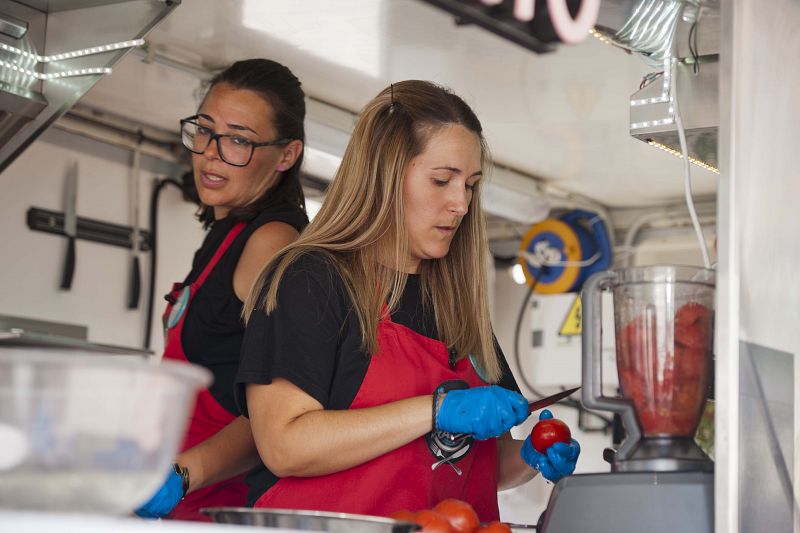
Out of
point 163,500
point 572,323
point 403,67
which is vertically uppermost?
point 403,67

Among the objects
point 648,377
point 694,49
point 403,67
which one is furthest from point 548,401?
point 403,67

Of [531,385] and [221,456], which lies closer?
[221,456]

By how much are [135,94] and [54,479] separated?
3.62 m

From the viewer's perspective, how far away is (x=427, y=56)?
12.8 ft

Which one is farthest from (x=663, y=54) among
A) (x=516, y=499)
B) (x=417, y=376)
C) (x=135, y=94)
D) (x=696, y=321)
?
(x=135, y=94)

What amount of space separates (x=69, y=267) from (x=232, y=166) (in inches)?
87.4

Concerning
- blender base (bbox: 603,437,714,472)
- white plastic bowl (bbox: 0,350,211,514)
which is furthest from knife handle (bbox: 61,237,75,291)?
white plastic bowl (bbox: 0,350,211,514)

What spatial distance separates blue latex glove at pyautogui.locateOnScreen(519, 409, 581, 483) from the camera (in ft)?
6.12

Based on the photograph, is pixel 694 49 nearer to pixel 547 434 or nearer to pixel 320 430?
pixel 547 434

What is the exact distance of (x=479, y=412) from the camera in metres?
1.68

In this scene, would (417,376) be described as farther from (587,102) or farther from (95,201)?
(95,201)

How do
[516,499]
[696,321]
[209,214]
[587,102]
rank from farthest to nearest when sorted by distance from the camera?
[587,102] < [209,214] < [516,499] < [696,321]

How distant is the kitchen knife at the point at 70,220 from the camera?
14.4ft

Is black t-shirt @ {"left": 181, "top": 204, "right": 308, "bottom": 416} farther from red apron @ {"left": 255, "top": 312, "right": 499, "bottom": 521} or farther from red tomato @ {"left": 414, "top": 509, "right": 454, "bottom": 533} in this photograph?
red tomato @ {"left": 414, "top": 509, "right": 454, "bottom": 533}
